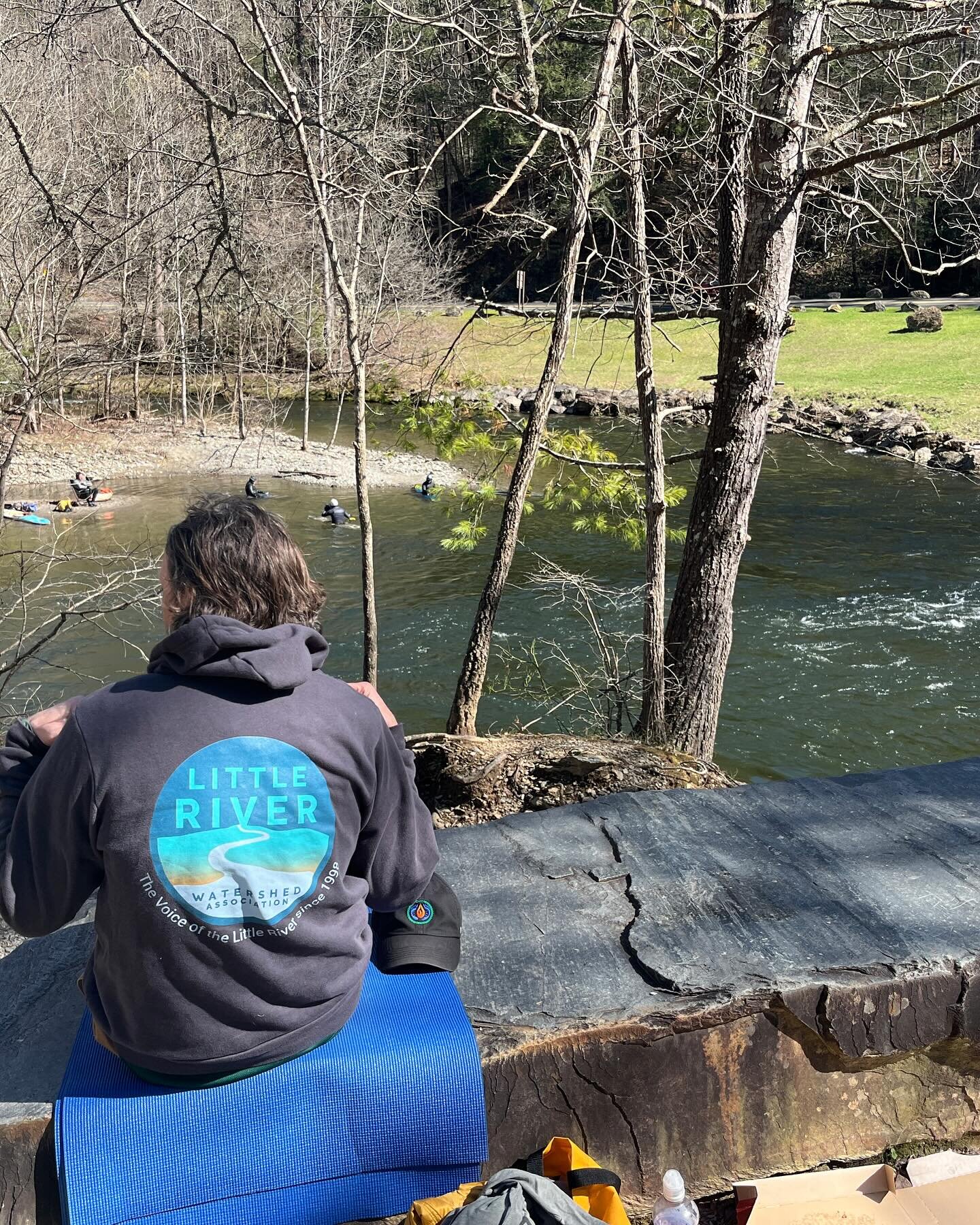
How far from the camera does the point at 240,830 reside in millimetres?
1770

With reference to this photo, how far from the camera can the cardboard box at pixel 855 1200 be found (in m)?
2.13

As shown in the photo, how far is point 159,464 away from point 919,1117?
21846 millimetres

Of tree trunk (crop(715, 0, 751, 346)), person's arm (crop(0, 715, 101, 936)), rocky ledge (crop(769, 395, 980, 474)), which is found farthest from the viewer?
rocky ledge (crop(769, 395, 980, 474))

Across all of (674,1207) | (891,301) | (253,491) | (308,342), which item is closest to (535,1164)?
(674,1207)

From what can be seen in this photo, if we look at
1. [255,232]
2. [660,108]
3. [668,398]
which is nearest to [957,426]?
[668,398]

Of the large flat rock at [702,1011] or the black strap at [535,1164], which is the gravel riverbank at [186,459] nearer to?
the large flat rock at [702,1011]

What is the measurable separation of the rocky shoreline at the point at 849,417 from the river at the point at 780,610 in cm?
118

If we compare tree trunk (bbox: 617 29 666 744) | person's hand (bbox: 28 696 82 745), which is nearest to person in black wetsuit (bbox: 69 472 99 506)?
tree trunk (bbox: 617 29 666 744)

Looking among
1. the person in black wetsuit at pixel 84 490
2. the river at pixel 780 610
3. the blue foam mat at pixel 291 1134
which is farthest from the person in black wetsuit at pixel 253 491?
the blue foam mat at pixel 291 1134

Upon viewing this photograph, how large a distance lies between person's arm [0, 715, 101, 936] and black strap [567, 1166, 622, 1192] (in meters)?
1.00

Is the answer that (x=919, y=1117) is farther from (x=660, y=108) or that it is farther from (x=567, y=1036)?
(x=660, y=108)

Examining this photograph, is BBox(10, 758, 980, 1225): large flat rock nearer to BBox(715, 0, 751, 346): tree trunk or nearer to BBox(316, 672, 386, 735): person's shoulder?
BBox(316, 672, 386, 735): person's shoulder

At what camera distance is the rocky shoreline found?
20.9 m

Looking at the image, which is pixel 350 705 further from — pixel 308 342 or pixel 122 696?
pixel 308 342
